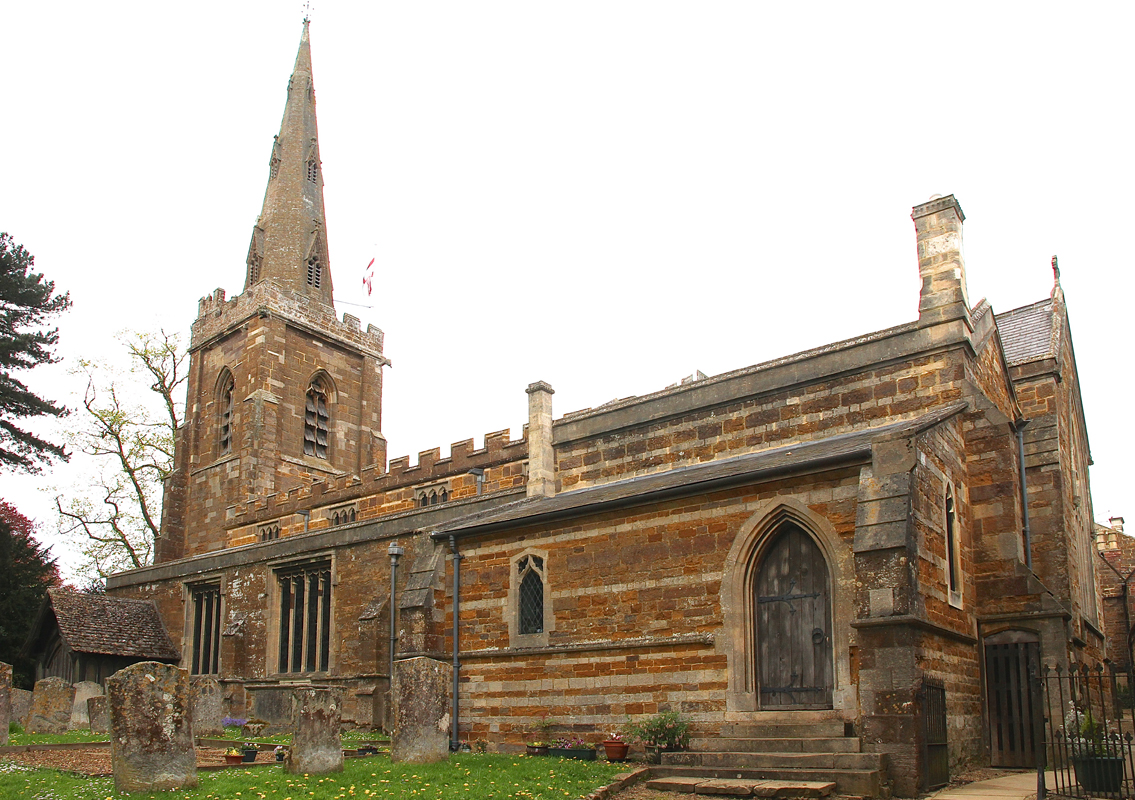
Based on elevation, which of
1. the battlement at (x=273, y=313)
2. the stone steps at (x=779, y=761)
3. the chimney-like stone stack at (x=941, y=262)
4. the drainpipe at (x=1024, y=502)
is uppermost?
the battlement at (x=273, y=313)

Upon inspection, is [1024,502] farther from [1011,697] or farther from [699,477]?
[699,477]

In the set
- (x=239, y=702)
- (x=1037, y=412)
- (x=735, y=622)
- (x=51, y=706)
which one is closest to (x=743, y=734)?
(x=735, y=622)

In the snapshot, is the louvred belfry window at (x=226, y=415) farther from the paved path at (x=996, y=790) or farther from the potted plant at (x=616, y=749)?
the paved path at (x=996, y=790)

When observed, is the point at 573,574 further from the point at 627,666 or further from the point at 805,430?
the point at 805,430

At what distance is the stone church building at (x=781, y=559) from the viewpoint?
12641 mm

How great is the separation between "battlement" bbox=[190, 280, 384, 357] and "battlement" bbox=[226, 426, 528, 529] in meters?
7.46

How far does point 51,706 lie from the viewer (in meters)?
20.4

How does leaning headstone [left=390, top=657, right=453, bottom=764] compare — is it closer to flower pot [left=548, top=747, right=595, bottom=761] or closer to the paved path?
flower pot [left=548, top=747, right=595, bottom=761]

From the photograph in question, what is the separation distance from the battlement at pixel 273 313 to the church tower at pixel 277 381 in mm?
55

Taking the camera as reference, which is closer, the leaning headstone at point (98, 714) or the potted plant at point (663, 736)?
the potted plant at point (663, 736)

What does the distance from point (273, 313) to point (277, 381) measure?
2791mm

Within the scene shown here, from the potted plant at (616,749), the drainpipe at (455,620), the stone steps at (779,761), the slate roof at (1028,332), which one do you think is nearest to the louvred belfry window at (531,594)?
the drainpipe at (455,620)

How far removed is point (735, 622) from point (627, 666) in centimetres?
203

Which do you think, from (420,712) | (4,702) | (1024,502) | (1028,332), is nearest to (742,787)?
(420,712)
